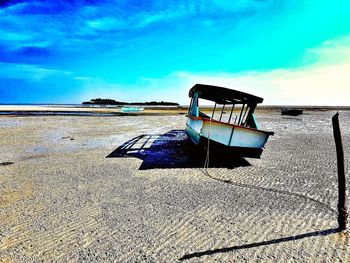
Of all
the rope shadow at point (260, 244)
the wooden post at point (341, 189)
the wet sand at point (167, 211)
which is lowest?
the rope shadow at point (260, 244)

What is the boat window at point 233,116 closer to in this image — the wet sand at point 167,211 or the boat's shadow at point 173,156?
the boat's shadow at point 173,156

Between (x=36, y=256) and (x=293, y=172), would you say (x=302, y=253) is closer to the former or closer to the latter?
(x=36, y=256)

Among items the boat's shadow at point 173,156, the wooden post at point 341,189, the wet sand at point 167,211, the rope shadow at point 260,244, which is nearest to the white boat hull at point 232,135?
the boat's shadow at point 173,156

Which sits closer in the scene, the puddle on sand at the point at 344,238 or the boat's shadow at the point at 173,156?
the puddle on sand at the point at 344,238

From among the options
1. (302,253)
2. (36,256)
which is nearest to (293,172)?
(302,253)

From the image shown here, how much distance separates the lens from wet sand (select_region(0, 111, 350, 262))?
4391mm

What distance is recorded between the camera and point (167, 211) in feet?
19.5

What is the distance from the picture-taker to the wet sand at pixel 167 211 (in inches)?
173

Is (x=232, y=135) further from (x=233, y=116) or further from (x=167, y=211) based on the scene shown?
(x=233, y=116)

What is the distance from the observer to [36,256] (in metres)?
4.20

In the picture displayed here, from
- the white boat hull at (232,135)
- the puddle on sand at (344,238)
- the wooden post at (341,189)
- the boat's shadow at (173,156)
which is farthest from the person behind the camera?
the white boat hull at (232,135)

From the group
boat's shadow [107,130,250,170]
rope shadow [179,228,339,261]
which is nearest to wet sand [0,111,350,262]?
rope shadow [179,228,339,261]

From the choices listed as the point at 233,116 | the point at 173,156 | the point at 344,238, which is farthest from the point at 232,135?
the point at 233,116

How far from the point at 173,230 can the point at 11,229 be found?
289 centimetres
